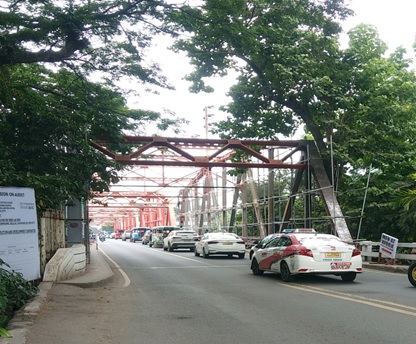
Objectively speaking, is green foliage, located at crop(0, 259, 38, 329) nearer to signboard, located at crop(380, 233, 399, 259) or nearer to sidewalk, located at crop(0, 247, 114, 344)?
sidewalk, located at crop(0, 247, 114, 344)

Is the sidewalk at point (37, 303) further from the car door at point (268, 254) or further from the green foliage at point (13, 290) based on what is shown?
the car door at point (268, 254)

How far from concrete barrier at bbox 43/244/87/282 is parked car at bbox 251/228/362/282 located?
5404mm

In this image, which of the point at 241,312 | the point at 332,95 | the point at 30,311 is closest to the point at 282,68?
the point at 332,95

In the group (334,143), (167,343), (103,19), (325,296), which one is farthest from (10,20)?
(334,143)

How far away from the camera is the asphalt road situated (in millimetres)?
6648

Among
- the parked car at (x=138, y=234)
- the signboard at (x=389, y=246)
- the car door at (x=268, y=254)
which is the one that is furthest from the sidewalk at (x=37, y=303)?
the parked car at (x=138, y=234)

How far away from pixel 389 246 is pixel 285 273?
5.47m

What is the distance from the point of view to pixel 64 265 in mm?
12430

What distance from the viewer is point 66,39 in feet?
38.6

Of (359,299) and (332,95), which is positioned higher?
(332,95)

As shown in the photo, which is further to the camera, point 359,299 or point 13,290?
point 359,299

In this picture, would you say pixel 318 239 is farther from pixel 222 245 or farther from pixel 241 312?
pixel 222 245

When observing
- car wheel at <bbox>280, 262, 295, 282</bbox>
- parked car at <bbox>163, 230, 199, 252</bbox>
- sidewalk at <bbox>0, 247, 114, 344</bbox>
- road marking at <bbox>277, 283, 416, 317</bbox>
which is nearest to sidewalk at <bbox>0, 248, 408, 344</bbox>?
sidewalk at <bbox>0, 247, 114, 344</bbox>

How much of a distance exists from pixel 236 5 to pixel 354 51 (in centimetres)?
1225
